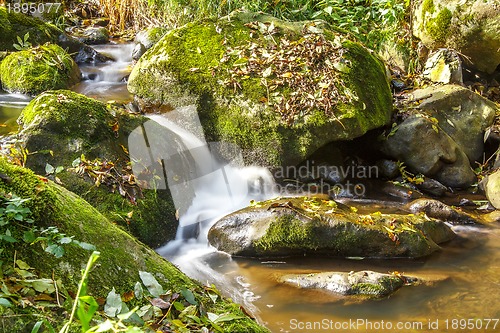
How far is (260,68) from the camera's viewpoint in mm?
6598

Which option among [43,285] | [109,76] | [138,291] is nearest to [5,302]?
[43,285]

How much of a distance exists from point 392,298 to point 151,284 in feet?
8.44

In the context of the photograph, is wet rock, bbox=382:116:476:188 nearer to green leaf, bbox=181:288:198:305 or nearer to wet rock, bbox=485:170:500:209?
wet rock, bbox=485:170:500:209

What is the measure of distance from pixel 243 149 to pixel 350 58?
6.43 feet

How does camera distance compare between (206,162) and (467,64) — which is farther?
(467,64)

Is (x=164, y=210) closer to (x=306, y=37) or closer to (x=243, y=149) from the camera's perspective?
(x=243, y=149)

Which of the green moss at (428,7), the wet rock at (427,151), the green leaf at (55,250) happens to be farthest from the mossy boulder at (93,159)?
the green moss at (428,7)

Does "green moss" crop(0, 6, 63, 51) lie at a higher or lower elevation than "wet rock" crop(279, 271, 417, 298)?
higher

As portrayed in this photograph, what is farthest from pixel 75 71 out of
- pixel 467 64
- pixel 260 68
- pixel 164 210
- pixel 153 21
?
pixel 467 64

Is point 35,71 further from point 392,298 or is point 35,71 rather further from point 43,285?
point 43,285

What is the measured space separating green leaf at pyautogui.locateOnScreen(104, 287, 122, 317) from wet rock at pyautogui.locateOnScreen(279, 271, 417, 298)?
2.56m

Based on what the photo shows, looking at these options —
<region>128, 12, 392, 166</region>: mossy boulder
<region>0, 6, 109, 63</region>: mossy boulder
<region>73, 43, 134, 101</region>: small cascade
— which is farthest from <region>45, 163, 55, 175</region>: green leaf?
<region>0, 6, 109, 63</region>: mossy boulder

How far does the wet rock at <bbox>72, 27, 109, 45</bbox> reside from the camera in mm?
11602
